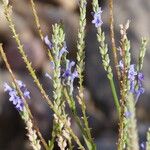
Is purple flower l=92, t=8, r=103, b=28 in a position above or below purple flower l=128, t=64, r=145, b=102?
above

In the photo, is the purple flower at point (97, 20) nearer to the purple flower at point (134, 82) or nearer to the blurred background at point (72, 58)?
the purple flower at point (134, 82)

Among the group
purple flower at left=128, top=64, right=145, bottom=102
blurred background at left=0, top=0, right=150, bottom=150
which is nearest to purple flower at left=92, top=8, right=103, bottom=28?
purple flower at left=128, top=64, right=145, bottom=102

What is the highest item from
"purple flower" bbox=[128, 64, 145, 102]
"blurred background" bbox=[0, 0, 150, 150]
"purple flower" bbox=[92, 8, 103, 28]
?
"blurred background" bbox=[0, 0, 150, 150]

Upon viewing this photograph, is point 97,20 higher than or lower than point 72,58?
lower

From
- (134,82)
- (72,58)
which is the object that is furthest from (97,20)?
(72,58)

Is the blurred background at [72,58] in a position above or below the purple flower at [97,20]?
above

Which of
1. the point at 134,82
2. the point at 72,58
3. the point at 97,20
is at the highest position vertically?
the point at 72,58

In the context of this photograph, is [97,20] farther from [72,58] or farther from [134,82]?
[72,58]

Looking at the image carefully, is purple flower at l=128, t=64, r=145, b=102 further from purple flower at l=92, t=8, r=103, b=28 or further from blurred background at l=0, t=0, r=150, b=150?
blurred background at l=0, t=0, r=150, b=150

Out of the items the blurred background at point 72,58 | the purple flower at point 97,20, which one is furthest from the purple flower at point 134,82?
the blurred background at point 72,58

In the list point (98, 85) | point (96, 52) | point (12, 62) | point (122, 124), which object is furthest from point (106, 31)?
point (122, 124)
